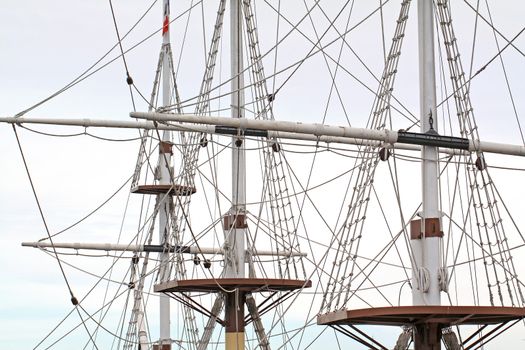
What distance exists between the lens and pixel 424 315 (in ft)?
79.6

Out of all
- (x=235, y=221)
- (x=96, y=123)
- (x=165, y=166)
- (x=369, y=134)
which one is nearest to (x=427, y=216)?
(x=369, y=134)

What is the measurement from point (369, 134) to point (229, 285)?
835 cm

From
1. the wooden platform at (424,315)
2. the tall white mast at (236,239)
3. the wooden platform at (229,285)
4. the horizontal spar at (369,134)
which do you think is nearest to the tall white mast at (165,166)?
the tall white mast at (236,239)

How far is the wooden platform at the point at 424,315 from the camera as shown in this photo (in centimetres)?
2386

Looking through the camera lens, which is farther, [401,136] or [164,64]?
[164,64]

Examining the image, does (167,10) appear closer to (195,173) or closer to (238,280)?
(195,173)

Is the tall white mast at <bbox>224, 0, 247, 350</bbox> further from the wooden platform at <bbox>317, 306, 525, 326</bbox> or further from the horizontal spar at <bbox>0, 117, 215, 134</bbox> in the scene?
the wooden platform at <bbox>317, 306, 525, 326</bbox>

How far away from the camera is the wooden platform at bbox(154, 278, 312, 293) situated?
32.9 metres

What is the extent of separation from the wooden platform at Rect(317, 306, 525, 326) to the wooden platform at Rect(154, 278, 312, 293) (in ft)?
25.7

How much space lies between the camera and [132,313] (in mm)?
43719

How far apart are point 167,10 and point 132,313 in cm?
917

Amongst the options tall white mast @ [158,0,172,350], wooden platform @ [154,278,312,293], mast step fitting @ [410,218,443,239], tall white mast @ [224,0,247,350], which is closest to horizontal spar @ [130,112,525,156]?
mast step fitting @ [410,218,443,239]

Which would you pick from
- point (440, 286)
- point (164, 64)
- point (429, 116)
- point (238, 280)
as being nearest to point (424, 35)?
point (429, 116)

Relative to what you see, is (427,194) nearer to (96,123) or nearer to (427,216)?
(427,216)
